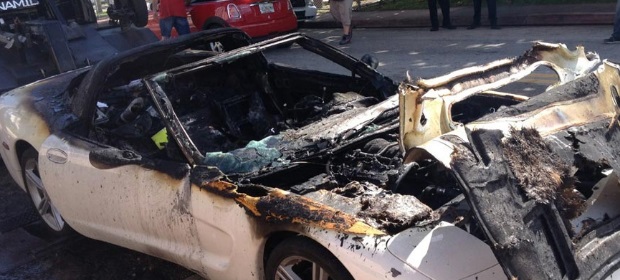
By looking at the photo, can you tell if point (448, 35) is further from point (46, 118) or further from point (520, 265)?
point (520, 265)

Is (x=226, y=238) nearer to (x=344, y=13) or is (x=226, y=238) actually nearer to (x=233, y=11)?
(x=233, y=11)

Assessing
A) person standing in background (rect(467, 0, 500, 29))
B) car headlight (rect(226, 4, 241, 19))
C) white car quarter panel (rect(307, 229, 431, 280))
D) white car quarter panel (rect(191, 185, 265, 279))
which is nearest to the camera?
white car quarter panel (rect(307, 229, 431, 280))

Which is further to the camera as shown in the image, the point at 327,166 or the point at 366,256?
the point at 327,166

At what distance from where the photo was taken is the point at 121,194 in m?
3.90

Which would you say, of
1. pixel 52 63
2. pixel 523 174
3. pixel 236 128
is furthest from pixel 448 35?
pixel 523 174

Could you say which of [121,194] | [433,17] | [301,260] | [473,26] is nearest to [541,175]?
[301,260]

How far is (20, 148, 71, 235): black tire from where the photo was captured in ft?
16.0

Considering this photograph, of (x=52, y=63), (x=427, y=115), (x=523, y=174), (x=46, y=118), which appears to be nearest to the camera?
(x=523, y=174)

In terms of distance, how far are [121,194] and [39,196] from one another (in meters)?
1.54

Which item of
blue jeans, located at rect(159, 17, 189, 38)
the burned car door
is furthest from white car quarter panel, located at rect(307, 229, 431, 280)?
blue jeans, located at rect(159, 17, 189, 38)

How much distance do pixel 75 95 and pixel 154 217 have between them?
1472mm

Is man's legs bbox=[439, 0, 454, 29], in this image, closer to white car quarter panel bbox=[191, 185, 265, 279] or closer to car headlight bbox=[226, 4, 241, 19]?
car headlight bbox=[226, 4, 241, 19]

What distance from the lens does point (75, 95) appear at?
467cm

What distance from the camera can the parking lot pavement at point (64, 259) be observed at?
14.2 feet
